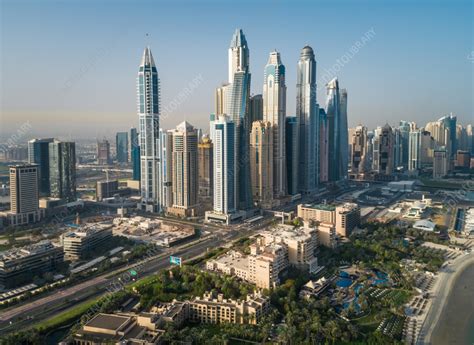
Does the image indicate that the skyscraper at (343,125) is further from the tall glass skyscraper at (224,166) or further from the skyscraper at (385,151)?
the tall glass skyscraper at (224,166)

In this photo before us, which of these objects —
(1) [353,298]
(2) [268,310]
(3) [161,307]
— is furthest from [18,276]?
(1) [353,298]

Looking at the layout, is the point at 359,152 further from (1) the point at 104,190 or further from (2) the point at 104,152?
(2) the point at 104,152

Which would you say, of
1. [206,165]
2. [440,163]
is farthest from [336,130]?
[206,165]

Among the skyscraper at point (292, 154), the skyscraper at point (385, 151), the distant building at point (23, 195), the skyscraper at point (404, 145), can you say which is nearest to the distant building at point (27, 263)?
the distant building at point (23, 195)

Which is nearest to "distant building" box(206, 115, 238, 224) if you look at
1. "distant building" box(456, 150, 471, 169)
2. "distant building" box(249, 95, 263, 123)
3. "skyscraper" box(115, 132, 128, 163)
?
"distant building" box(249, 95, 263, 123)

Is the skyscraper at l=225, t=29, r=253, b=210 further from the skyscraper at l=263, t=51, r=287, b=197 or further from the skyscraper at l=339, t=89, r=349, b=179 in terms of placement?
the skyscraper at l=339, t=89, r=349, b=179

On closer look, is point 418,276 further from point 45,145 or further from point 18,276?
point 45,145
